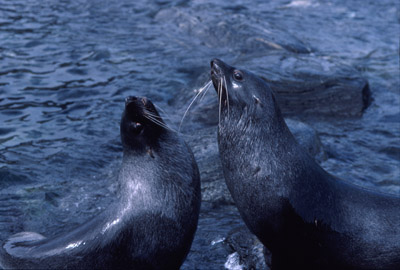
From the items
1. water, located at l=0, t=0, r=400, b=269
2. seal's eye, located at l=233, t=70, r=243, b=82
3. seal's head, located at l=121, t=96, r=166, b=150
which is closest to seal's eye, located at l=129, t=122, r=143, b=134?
seal's head, located at l=121, t=96, r=166, b=150

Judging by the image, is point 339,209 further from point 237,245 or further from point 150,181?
point 150,181

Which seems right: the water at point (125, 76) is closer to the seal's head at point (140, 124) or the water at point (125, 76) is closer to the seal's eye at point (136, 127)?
the seal's head at point (140, 124)

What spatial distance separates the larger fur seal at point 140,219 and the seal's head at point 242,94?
569 millimetres

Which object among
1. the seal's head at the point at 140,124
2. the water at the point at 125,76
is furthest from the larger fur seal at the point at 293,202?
the water at the point at 125,76

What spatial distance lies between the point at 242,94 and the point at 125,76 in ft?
17.8

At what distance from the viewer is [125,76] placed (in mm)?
10617

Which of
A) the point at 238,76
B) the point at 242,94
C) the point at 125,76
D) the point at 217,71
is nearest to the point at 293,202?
the point at 242,94

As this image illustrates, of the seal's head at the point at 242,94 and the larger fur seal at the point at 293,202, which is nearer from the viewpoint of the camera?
the larger fur seal at the point at 293,202

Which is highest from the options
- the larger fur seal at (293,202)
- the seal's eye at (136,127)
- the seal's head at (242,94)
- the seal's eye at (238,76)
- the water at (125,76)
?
the seal's eye at (238,76)

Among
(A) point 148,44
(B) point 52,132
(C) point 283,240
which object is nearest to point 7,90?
(B) point 52,132

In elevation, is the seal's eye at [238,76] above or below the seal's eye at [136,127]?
above

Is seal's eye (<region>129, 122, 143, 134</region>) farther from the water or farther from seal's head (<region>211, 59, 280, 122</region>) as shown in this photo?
the water

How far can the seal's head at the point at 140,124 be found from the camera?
533cm

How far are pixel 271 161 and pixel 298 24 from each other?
31.0ft
